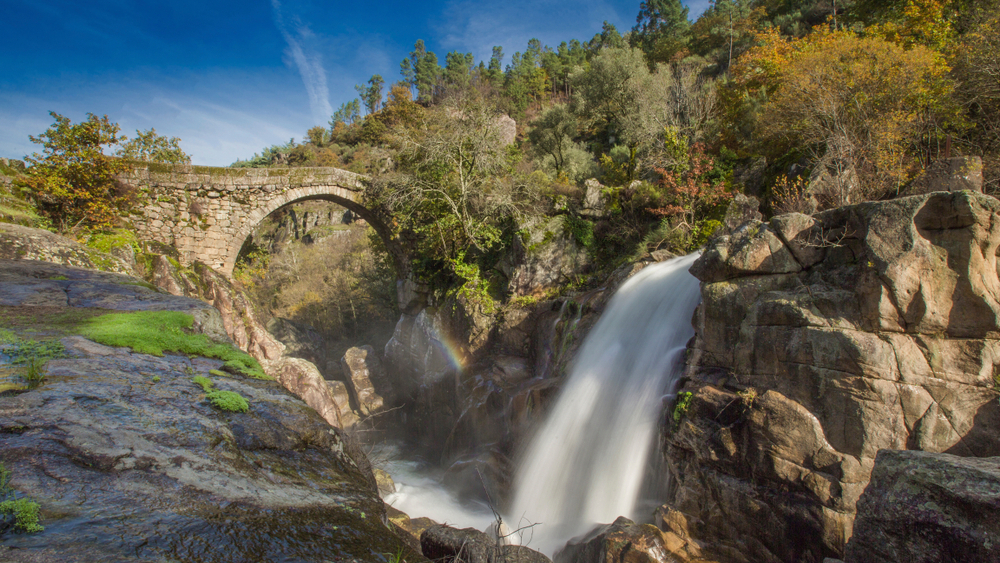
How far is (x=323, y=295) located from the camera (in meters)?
29.5

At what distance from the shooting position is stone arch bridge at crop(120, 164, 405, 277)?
13539 mm

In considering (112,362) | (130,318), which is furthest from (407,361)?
(112,362)

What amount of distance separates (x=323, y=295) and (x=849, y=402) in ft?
95.6

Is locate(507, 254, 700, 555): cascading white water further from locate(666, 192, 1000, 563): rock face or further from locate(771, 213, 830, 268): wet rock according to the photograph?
locate(771, 213, 830, 268): wet rock

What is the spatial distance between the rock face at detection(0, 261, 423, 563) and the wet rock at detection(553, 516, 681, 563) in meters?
3.43

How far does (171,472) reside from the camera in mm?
2684

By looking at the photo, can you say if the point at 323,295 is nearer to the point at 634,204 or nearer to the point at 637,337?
the point at 634,204

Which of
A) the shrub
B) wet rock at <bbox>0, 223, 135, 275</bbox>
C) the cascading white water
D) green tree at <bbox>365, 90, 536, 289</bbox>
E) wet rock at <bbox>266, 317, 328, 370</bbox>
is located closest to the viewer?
the shrub

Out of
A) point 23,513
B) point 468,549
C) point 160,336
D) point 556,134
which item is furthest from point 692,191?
point 23,513

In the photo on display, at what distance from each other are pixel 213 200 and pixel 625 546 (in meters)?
15.5

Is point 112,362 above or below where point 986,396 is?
above

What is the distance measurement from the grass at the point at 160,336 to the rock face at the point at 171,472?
237 mm

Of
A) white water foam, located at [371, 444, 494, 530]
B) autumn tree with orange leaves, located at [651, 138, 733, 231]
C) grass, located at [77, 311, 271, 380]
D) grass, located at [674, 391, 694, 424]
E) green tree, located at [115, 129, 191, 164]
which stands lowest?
white water foam, located at [371, 444, 494, 530]

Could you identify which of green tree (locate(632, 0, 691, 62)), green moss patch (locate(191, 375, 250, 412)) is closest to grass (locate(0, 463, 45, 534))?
green moss patch (locate(191, 375, 250, 412))
